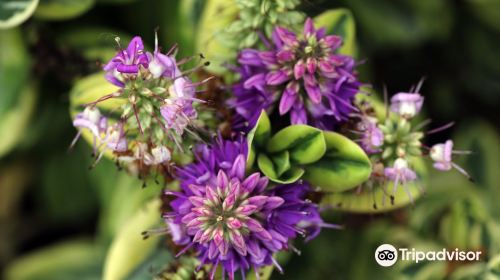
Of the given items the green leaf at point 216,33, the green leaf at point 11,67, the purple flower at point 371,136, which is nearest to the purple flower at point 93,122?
the green leaf at point 216,33

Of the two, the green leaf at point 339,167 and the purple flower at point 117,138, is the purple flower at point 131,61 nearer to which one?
the purple flower at point 117,138

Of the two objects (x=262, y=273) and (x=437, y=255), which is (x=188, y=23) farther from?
(x=437, y=255)

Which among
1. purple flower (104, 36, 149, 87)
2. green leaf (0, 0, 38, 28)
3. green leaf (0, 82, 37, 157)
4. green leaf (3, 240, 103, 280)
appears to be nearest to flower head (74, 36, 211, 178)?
purple flower (104, 36, 149, 87)

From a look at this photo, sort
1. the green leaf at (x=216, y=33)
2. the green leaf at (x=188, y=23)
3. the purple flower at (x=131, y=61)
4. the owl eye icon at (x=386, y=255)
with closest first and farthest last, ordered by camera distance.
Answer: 1. the purple flower at (x=131, y=61)
2. the green leaf at (x=216, y=33)
3. the owl eye icon at (x=386, y=255)
4. the green leaf at (x=188, y=23)

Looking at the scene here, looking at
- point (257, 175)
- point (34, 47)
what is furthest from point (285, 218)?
point (34, 47)

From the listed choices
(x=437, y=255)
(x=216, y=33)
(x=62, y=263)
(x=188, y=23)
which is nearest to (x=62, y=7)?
(x=188, y=23)

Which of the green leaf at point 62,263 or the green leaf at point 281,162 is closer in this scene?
the green leaf at point 281,162

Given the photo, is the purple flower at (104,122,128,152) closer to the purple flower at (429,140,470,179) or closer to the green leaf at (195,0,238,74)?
the green leaf at (195,0,238,74)

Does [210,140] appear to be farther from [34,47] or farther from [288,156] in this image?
[34,47]
